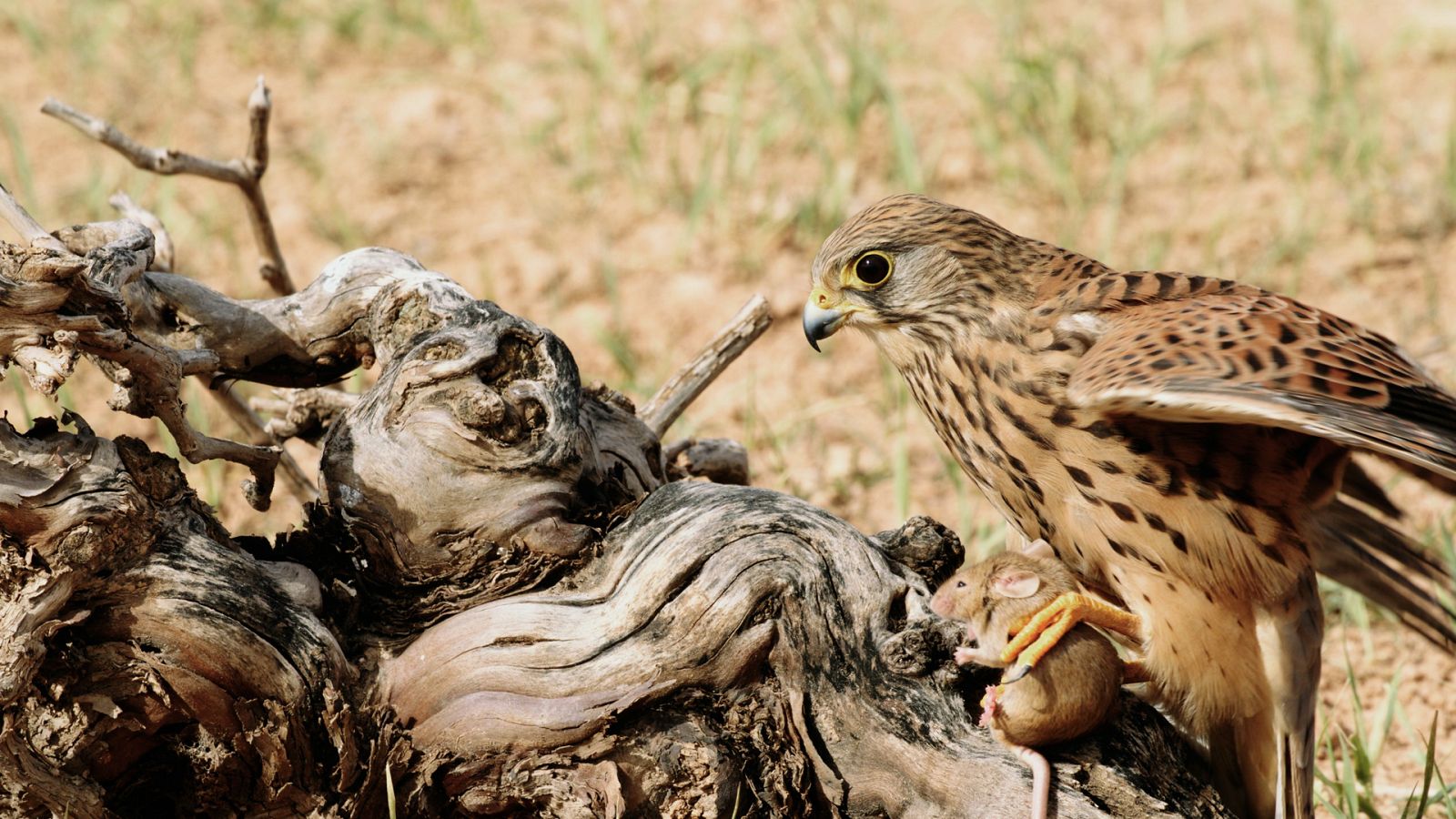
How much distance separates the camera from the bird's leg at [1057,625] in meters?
2.81

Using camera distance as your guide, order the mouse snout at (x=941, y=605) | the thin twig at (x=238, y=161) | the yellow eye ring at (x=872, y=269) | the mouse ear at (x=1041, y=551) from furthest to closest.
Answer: the yellow eye ring at (x=872, y=269) → the thin twig at (x=238, y=161) → the mouse ear at (x=1041, y=551) → the mouse snout at (x=941, y=605)

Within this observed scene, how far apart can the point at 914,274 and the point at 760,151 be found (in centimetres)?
314

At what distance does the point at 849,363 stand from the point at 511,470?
2924mm

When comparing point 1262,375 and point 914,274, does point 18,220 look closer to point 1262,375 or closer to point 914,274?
point 914,274

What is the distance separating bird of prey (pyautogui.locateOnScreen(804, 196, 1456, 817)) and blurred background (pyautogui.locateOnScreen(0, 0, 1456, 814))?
1524mm

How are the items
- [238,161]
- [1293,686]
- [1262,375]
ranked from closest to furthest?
[1262,375] < [1293,686] < [238,161]

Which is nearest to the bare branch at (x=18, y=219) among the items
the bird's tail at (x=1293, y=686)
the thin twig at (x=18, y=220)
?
the thin twig at (x=18, y=220)

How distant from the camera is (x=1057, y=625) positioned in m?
2.90

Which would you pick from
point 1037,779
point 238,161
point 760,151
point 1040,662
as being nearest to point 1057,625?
point 1040,662

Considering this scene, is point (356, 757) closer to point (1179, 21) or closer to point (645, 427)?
point (645, 427)

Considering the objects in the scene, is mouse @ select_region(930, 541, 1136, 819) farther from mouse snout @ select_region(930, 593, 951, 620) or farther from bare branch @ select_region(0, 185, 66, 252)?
bare branch @ select_region(0, 185, 66, 252)

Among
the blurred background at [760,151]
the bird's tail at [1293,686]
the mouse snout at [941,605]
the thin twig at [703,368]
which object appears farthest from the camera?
the blurred background at [760,151]

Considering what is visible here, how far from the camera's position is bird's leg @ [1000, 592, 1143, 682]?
281 centimetres

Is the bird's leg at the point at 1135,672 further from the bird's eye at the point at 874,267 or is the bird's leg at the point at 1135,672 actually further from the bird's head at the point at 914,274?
the bird's eye at the point at 874,267
